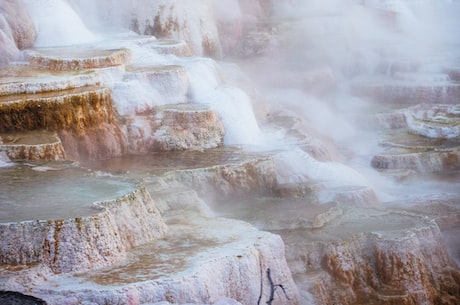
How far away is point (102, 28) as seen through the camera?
54.3 ft

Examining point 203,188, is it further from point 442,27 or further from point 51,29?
point 442,27

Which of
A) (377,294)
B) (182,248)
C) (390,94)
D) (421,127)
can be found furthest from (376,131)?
(182,248)

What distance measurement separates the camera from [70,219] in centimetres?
752

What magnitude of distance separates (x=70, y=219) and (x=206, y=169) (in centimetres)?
351

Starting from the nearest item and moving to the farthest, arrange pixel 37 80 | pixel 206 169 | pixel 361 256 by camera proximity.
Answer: pixel 361 256, pixel 206 169, pixel 37 80

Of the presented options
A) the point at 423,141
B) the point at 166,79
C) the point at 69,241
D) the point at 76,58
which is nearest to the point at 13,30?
the point at 76,58

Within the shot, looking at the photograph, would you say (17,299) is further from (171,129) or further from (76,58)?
(76,58)

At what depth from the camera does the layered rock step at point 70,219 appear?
7344 millimetres

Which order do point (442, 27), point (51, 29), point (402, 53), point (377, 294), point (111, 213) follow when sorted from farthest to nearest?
1. point (442, 27)
2. point (402, 53)
3. point (51, 29)
4. point (377, 294)
5. point (111, 213)

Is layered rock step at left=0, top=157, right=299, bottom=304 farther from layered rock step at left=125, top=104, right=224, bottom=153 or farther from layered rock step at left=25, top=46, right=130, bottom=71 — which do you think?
layered rock step at left=25, top=46, right=130, bottom=71

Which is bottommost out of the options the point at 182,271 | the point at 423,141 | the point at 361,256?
the point at 423,141

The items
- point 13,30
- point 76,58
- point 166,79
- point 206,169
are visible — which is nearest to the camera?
point 206,169

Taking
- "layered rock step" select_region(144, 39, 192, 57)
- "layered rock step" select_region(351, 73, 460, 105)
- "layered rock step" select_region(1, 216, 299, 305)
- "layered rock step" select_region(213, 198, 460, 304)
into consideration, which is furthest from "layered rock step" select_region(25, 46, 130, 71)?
"layered rock step" select_region(351, 73, 460, 105)

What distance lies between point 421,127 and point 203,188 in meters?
6.54
